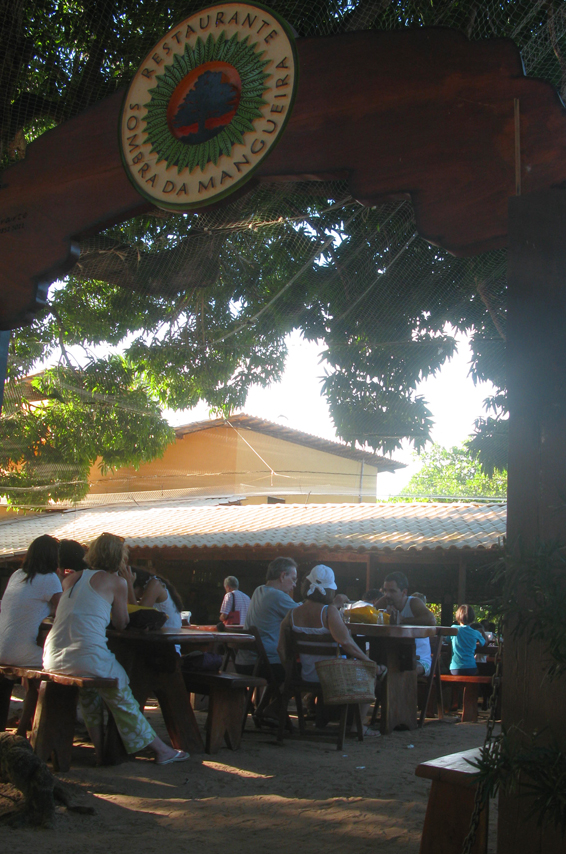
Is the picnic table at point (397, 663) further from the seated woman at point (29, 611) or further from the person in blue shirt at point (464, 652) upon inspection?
the seated woman at point (29, 611)

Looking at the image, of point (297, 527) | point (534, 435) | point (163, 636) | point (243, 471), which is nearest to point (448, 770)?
point (534, 435)

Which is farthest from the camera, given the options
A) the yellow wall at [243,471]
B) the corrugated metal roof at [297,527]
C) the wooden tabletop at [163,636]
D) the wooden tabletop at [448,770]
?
the yellow wall at [243,471]

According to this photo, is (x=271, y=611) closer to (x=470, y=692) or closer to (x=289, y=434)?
(x=470, y=692)

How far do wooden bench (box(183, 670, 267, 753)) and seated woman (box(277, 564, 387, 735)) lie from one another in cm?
62

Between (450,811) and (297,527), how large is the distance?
→ 9.23 metres

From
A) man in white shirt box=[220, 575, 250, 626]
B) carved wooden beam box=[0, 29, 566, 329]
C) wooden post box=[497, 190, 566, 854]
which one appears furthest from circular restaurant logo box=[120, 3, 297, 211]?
man in white shirt box=[220, 575, 250, 626]

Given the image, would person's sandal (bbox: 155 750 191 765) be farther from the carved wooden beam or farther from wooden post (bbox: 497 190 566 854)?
the carved wooden beam

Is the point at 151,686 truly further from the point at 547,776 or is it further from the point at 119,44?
the point at 119,44

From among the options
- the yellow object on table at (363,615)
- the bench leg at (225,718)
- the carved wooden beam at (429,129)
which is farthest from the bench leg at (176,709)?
the carved wooden beam at (429,129)

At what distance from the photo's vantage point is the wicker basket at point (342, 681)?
4.85 m

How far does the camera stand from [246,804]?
337 centimetres

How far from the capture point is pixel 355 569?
12.0m

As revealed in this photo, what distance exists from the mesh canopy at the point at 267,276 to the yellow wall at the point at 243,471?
9009 millimetres

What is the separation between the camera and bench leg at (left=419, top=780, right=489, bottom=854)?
7.37 ft
